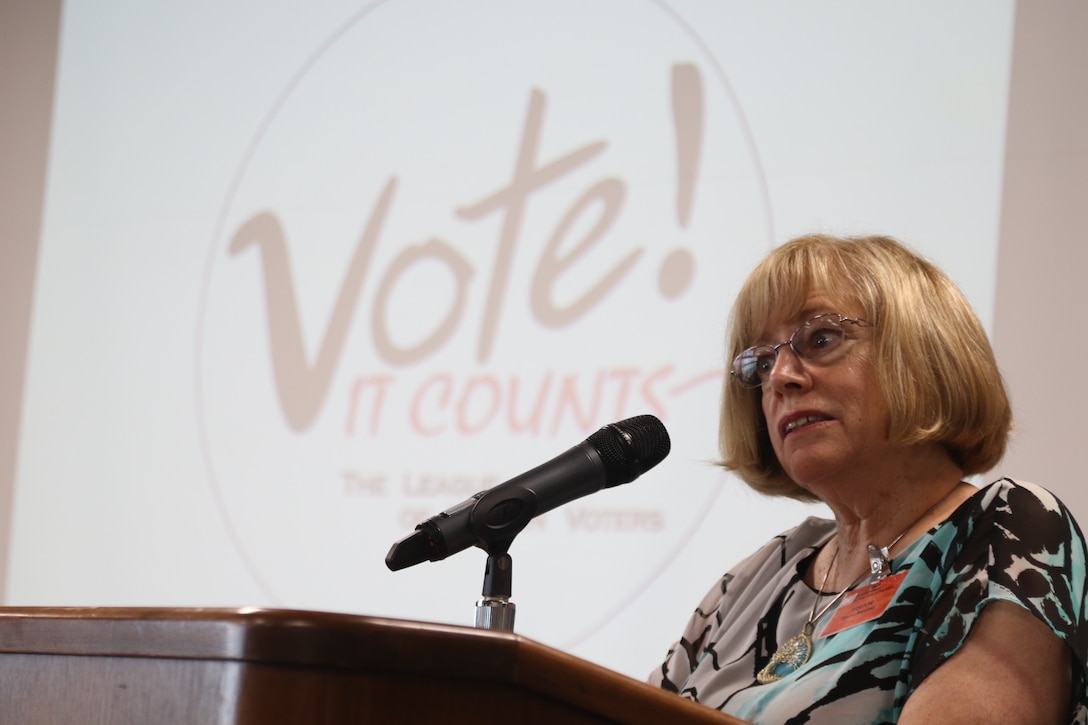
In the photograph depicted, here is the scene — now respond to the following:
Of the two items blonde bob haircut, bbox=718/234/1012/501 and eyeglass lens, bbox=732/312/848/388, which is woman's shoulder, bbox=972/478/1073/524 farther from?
eyeglass lens, bbox=732/312/848/388

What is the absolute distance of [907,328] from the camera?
162cm

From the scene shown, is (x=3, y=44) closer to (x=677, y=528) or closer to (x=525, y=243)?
(x=525, y=243)

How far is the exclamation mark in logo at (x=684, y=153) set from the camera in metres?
A: 2.64

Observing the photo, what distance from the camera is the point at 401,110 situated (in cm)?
310

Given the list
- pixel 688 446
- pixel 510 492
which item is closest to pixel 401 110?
pixel 688 446

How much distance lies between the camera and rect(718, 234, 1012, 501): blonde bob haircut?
1.59 m

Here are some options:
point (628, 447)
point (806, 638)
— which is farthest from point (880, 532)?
point (628, 447)

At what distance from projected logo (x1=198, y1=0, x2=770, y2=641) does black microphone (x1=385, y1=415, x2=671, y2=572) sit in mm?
1262

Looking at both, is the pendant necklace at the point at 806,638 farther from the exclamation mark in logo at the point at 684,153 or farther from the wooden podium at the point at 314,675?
the exclamation mark in logo at the point at 684,153

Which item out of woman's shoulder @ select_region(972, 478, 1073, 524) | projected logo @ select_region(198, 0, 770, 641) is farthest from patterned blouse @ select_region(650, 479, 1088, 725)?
projected logo @ select_region(198, 0, 770, 641)

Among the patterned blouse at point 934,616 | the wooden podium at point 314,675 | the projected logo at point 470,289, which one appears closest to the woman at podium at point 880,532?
the patterned blouse at point 934,616

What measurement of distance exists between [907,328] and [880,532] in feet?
0.92

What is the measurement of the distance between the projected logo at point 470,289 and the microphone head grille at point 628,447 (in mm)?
1207

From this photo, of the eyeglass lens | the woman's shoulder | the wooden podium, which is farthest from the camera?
the eyeglass lens
